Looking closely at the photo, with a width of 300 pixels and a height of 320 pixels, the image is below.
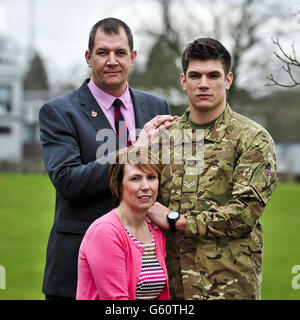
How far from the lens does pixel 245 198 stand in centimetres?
352

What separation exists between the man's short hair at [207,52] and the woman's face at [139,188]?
2.35 feet

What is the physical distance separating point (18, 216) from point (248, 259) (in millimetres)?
17439

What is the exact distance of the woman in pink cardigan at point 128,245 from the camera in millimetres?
3445

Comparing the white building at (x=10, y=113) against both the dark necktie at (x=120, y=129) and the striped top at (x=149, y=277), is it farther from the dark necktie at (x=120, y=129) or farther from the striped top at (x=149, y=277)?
the striped top at (x=149, y=277)

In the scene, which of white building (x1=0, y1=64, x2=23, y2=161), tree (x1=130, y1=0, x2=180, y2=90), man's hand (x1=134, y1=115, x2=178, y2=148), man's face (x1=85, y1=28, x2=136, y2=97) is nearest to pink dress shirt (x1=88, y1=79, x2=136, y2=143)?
man's face (x1=85, y1=28, x2=136, y2=97)

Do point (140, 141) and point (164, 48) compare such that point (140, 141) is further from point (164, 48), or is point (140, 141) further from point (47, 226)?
point (164, 48)

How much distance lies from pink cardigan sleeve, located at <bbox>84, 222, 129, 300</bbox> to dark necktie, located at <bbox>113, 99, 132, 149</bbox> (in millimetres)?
887

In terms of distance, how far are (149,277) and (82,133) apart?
1.16 metres

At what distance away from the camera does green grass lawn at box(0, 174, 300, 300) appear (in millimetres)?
11156
